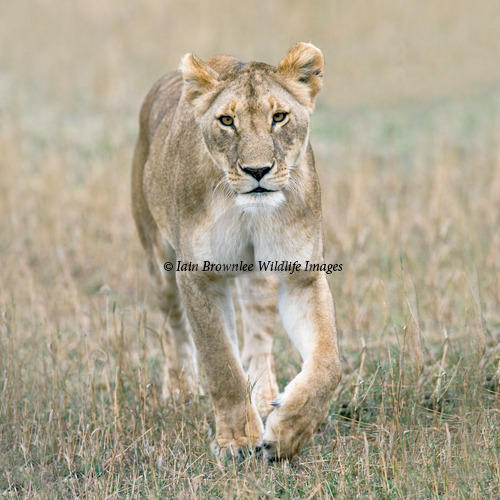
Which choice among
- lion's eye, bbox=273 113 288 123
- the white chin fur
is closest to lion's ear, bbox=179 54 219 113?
lion's eye, bbox=273 113 288 123

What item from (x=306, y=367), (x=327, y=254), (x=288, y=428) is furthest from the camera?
(x=327, y=254)

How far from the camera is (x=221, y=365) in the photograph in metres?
4.23

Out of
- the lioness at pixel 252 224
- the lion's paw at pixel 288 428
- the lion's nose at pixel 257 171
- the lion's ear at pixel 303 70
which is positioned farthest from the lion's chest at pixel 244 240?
the lion's paw at pixel 288 428

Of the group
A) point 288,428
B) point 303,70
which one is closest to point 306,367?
point 288,428

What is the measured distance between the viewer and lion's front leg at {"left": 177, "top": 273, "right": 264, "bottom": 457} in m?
4.18

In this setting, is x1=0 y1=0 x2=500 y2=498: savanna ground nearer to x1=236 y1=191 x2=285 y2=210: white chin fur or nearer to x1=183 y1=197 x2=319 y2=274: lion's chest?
x1=183 y1=197 x2=319 y2=274: lion's chest

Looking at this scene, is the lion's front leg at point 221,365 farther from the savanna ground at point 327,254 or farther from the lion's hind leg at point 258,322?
the lion's hind leg at point 258,322

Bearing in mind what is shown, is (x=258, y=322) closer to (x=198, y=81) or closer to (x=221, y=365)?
→ (x=221, y=365)

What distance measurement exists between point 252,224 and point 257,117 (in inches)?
20.1

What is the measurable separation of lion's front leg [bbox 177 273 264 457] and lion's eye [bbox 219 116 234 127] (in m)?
0.74

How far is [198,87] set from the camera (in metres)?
4.30

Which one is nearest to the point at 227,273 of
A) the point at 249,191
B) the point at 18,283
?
the point at 249,191

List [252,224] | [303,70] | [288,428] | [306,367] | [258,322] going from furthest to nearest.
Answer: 1. [258,322]
2. [303,70]
3. [252,224]
4. [306,367]
5. [288,428]

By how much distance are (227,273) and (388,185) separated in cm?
582
